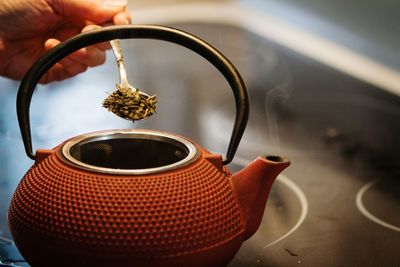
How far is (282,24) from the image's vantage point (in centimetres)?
165

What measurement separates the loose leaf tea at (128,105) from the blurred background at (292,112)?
21cm

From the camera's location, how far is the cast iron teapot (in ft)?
2.06

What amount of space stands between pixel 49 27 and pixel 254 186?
2.01 feet

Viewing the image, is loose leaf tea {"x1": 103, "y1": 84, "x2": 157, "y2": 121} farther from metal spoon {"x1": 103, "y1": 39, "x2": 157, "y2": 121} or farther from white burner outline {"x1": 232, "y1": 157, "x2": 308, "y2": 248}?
white burner outline {"x1": 232, "y1": 157, "x2": 308, "y2": 248}

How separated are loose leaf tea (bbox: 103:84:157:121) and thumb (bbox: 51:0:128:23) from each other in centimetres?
35

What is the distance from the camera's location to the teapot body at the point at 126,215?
63cm

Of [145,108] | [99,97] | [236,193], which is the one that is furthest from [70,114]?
[236,193]

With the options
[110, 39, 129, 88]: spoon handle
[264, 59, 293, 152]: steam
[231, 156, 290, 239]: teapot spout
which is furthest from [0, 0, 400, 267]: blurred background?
[110, 39, 129, 88]: spoon handle

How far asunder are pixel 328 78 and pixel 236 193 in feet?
2.69

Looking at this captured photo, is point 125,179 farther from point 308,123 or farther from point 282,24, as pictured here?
point 282,24

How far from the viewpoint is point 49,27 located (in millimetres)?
1176

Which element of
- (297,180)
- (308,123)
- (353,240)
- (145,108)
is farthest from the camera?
(308,123)

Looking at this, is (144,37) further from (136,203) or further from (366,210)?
(366,210)

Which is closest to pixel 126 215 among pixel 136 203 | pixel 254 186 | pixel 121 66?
pixel 136 203
